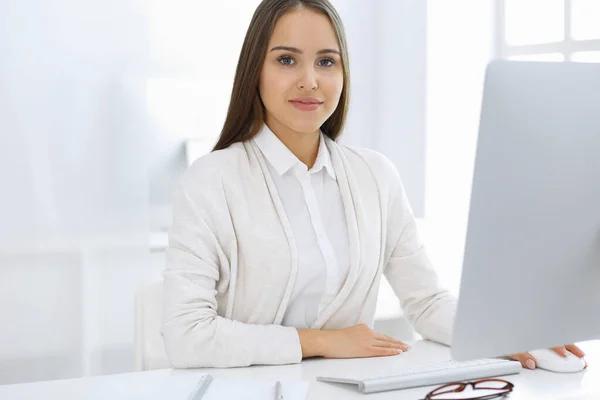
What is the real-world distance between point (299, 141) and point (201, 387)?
704mm

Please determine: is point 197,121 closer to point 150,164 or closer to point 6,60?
point 150,164

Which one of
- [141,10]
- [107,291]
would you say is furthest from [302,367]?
[141,10]

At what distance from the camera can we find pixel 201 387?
1.32 m

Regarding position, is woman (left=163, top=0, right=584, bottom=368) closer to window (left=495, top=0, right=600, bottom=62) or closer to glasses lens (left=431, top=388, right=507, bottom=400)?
glasses lens (left=431, top=388, right=507, bottom=400)

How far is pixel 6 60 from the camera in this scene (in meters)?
3.05

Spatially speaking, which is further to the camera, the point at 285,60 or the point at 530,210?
the point at 285,60

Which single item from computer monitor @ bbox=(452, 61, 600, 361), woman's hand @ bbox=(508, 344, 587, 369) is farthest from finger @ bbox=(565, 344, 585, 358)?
computer monitor @ bbox=(452, 61, 600, 361)

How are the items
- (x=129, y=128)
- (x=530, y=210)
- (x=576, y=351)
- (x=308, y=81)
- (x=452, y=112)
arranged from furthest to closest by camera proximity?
(x=452, y=112) → (x=129, y=128) → (x=308, y=81) → (x=576, y=351) → (x=530, y=210)

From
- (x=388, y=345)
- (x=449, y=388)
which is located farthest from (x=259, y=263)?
(x=449, y=388)

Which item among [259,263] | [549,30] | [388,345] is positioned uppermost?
[549,30]

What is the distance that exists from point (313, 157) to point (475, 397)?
79cm

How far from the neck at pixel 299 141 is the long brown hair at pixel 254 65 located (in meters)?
0.04

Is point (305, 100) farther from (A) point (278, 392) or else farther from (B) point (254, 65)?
(A) point (278, 392)

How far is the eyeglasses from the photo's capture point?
1.26 metres
